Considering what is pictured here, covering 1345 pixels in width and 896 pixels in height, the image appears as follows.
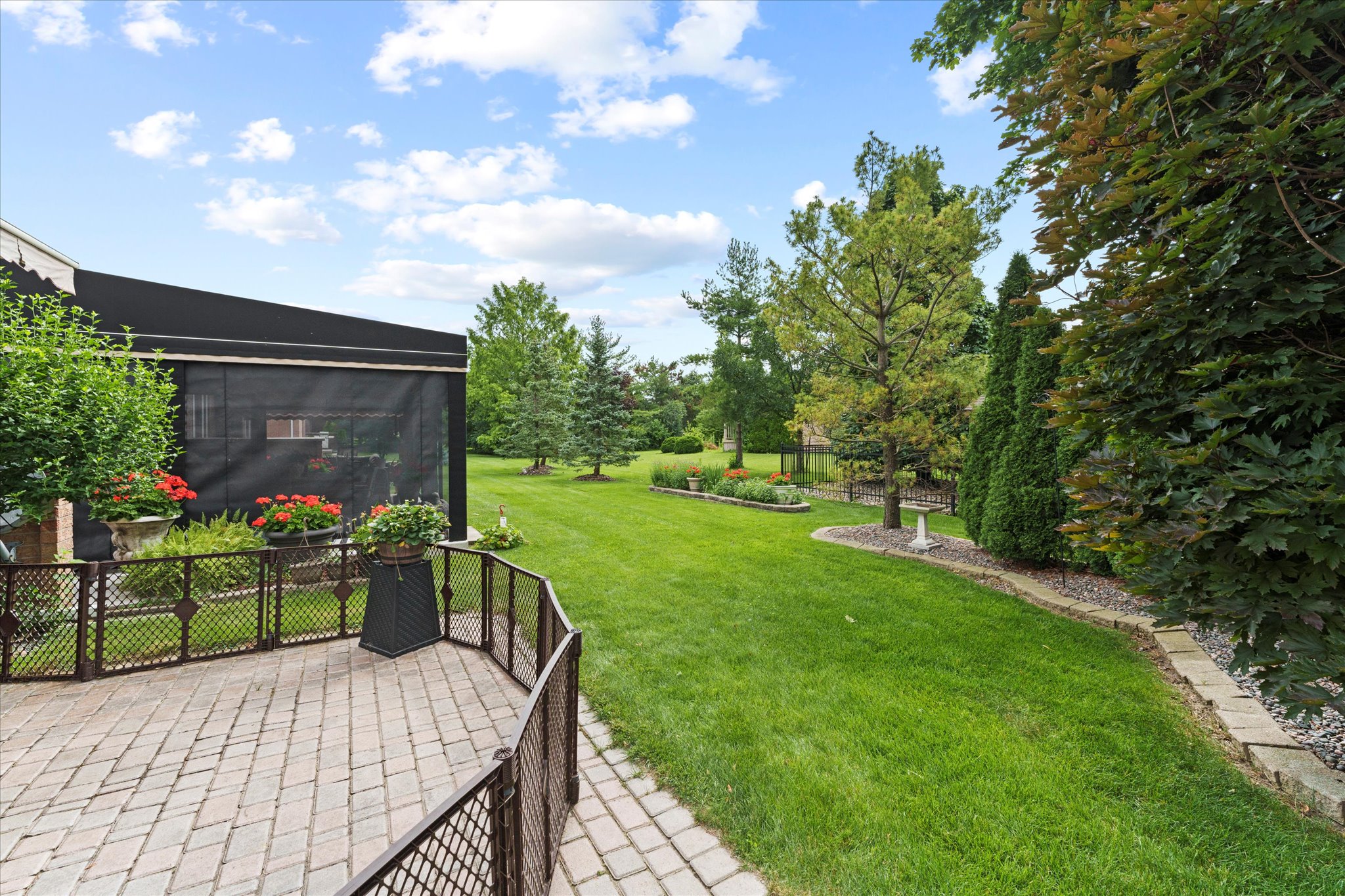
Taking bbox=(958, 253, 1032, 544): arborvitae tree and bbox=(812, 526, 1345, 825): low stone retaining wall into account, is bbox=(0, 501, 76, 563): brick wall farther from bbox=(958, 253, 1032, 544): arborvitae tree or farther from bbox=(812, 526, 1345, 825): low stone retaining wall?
bbox=(958, 253, 1032, 544): arborvitae tree

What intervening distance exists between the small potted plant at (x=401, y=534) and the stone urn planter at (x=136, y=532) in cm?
310

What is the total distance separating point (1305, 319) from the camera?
209 cm

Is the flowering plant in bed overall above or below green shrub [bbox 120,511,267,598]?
above

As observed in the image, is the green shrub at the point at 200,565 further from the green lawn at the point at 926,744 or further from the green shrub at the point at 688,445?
the green shrub at the point at 688,445

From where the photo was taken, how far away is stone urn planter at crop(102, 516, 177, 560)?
5.53m

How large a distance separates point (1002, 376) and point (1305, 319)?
16.4ft

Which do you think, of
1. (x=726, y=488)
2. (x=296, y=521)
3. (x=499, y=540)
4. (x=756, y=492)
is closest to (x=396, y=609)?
(x=296, y=521)

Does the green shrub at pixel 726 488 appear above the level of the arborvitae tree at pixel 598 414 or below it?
below

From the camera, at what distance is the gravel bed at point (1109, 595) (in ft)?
8.91

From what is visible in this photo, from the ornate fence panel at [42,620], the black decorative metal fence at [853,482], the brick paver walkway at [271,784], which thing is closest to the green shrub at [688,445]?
the black decorative metal fence at [853,482]

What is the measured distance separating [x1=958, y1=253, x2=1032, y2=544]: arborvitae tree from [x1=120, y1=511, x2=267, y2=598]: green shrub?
810 centimetres

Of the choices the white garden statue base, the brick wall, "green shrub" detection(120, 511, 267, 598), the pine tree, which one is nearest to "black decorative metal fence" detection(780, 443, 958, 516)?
the white garden statue base

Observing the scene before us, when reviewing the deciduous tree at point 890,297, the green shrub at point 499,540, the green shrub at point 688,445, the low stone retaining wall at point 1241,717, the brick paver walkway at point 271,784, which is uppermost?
the deciduous tree at point 890,297

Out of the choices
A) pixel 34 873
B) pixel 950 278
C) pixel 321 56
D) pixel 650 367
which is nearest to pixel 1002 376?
pixel 950 278
